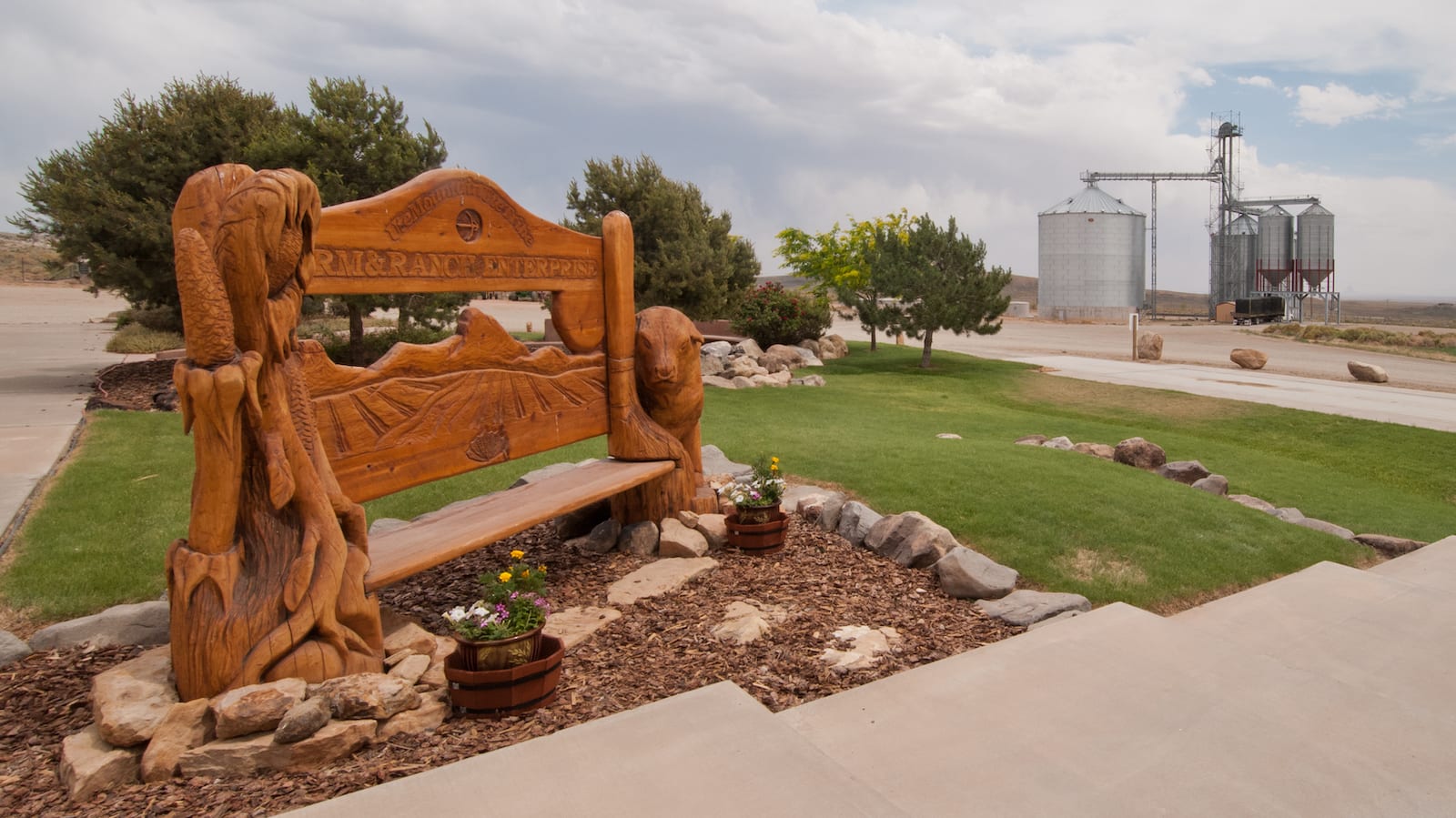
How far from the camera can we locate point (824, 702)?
352 centimetres

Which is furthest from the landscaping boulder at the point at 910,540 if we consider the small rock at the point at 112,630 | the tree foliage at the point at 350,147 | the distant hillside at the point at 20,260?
the distant hillside at the point at 20,260

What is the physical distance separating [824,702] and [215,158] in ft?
48.1

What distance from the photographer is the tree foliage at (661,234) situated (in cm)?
2248

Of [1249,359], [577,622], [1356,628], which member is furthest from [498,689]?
[1249,359]

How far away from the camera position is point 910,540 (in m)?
5.73

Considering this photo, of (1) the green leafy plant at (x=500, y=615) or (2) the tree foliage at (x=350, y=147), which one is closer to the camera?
(1) the green leafy plant at (x=500, y=615)

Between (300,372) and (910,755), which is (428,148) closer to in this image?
(300,372)

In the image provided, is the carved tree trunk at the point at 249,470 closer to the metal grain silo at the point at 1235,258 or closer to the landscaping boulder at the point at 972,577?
the landscaping boulder at the point at 972,577

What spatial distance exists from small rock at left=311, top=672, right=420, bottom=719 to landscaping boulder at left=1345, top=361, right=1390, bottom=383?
72.0 feet

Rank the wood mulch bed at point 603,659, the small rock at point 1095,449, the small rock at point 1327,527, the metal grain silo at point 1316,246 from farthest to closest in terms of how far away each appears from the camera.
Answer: the metal grain silo at point 1316,246 < the small rock at point 1095,449 < the small rock at point 1327,527 < the wood mulch bed at point 603,659

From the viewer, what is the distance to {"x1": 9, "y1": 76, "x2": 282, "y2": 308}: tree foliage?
12.9 metres

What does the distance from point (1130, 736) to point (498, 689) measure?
236 cm

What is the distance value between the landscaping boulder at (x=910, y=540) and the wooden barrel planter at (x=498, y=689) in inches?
109

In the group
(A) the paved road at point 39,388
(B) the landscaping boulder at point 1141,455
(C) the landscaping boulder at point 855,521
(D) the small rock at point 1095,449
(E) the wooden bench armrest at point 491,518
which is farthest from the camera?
(D) the small rock at point 1095,449
